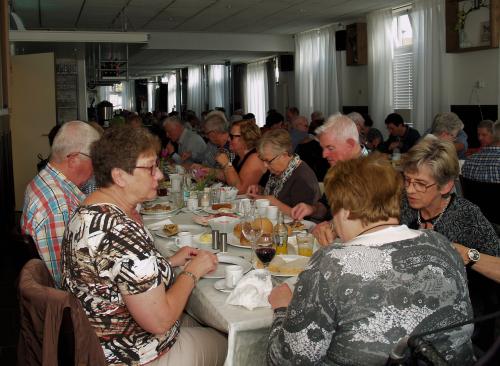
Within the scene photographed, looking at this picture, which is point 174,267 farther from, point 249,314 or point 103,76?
point 103,76

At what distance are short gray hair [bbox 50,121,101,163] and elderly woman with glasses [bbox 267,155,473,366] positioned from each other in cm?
170

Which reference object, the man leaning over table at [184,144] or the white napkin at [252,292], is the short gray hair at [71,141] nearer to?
the white napkin at [252,292]

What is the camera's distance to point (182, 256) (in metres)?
2.55

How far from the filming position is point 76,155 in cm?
293

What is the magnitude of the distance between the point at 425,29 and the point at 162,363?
851 centimetres

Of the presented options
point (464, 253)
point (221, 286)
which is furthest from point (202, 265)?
point (464, 253)

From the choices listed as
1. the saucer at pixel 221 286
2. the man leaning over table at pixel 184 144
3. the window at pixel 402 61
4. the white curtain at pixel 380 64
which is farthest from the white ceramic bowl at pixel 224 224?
the white curtain at pixel 380 64

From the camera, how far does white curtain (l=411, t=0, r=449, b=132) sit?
361 inches

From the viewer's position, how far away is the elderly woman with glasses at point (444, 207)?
91.7 inches

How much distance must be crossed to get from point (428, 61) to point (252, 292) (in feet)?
27.1

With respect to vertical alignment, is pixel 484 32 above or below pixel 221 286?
above

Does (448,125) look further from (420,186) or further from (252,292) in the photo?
(252,292)

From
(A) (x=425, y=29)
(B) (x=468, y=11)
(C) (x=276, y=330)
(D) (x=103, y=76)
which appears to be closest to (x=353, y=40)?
(A) (x=425, y=29)

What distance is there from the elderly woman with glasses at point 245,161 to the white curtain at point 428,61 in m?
5.14
